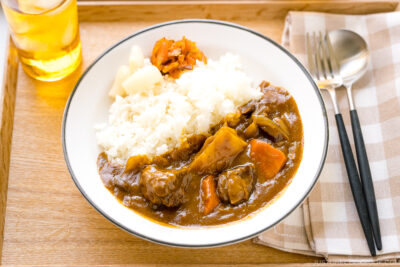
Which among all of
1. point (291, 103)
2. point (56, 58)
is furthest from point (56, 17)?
point (291, 103)

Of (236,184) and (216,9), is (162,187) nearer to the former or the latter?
(236,184)

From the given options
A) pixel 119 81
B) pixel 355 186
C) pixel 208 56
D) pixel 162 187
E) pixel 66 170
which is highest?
pixel 208 56

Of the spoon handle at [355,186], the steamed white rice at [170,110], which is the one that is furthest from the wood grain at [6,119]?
the spoon handle at [355,186]

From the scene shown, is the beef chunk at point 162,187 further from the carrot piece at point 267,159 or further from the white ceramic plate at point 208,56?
the carrot piece at point 267,159

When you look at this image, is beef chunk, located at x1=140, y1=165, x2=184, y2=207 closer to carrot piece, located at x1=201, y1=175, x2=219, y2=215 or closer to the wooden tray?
carrot piece, located at x1=201, y1=175, x2=219, y2=215

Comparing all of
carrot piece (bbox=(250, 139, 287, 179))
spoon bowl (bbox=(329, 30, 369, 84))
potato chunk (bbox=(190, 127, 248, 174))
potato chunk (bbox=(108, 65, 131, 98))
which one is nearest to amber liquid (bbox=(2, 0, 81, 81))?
potato chunk (bbox=(108, 65, 131, 98))

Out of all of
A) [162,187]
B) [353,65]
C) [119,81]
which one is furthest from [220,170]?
[353,65]

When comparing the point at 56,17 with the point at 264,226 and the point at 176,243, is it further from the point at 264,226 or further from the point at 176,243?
the point at 264,226
